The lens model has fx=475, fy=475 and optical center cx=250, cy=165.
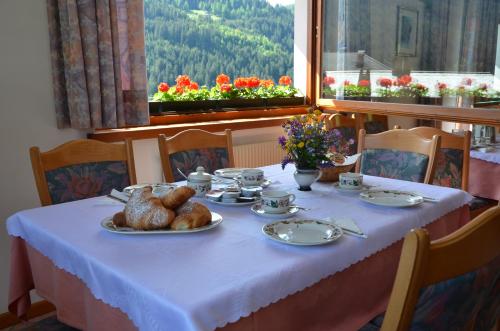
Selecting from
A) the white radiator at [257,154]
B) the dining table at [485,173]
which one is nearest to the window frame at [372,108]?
the dining table at [485,173]

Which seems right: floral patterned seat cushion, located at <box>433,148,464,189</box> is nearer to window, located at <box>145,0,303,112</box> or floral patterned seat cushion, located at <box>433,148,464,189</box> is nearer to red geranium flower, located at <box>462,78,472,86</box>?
red geranium flower, located at <box>462,78,472,86</box>

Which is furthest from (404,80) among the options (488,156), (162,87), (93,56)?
(93,56)

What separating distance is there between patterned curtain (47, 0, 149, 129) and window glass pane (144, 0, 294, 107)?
59cm

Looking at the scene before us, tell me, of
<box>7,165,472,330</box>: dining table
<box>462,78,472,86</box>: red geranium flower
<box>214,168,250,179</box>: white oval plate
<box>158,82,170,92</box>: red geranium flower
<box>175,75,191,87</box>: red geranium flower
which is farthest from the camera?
<box>175,75,191,87</box>: red geranium flower

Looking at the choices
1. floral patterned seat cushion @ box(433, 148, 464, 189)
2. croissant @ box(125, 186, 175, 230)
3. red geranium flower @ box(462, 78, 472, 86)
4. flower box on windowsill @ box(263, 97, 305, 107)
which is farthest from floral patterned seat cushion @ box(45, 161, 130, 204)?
red geranium flower @ box(462, 78, 472, 86)

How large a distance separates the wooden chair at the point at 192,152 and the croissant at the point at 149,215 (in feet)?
3.03

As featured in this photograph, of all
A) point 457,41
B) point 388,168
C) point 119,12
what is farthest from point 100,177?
point 457,41

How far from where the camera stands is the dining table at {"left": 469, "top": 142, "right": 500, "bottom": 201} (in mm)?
2891

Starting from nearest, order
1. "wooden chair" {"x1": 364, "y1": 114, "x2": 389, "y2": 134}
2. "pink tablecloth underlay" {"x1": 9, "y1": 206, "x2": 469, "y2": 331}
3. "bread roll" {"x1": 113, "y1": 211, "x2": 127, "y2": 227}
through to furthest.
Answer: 1. "pink tablecloth underlay" {"x1": 9, "y1": 206, "x2": 469, "y2": 331}
2. "bread roll" {"x1": 113, "y1": 211, "x2": 127, "y2": 227}
3. "wooden chair" {"x1": 364, "y1": 114, "x2": 389, "y2": 134}

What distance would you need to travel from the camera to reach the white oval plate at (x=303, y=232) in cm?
126

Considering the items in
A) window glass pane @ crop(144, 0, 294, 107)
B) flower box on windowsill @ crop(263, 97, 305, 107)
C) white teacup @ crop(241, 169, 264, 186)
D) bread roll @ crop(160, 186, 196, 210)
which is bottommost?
white teacup @ crop(241, 169, 264, 186)

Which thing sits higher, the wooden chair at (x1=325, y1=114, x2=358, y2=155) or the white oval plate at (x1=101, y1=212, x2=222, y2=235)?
the wooden chair at (x1=325, y1=114, x2=358, y2=155)

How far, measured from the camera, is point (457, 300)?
917 mm

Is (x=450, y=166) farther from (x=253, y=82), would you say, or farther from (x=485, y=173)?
(x=253, y=82)
